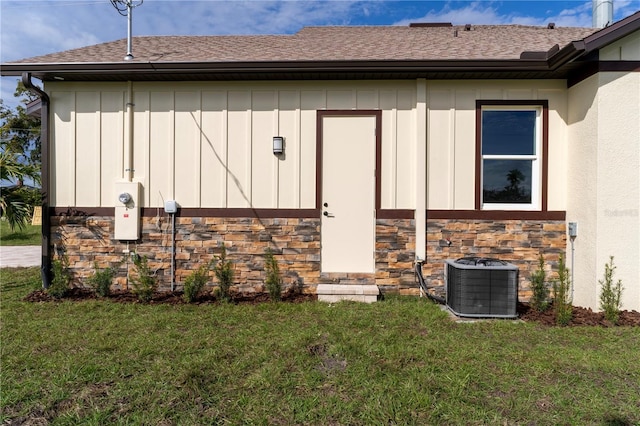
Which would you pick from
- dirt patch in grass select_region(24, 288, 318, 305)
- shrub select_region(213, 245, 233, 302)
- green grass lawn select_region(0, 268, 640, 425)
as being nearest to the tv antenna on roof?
shrub select_region(213, 245, 233, 302)

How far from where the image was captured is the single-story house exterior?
466 cm

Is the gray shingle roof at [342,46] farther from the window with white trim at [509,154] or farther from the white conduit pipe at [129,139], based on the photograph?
the window with white trim at [509,154]

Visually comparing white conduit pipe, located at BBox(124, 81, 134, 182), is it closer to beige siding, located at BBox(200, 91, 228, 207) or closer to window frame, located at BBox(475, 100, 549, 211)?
beige siding, located at BBox(200, 91, 228, 207)

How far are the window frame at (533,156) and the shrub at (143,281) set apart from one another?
473 cm

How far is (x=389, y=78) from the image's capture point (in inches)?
187

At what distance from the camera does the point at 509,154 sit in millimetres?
4773

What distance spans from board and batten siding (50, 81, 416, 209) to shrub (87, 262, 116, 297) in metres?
1.02

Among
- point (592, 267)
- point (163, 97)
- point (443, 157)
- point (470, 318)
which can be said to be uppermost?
point (163, 97)

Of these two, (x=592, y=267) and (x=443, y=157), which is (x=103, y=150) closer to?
(x=443, y=157)

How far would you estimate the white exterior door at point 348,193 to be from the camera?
4.81 metres

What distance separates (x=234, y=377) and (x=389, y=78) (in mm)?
4236

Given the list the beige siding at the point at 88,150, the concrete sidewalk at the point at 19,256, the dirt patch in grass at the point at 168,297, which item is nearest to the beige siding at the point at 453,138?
the dirt patch in grass at the point at 168,297

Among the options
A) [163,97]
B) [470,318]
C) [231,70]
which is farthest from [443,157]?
[163,97]

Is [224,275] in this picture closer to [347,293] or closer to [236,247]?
[236,247]
